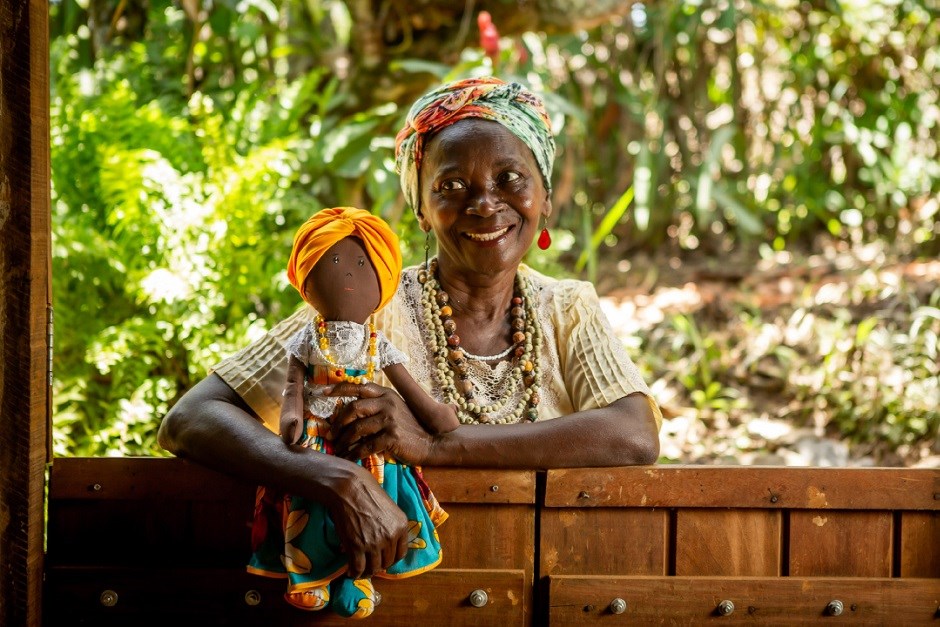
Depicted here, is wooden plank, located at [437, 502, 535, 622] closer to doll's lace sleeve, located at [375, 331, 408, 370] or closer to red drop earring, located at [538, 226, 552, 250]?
doll's lace sleeve, located at [375, 331, 408, 370]

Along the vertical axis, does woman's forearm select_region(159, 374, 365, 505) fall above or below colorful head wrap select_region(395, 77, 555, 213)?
below

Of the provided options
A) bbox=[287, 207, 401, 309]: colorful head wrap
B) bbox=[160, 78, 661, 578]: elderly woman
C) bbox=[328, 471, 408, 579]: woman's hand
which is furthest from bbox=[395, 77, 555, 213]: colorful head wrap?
bbox=[328, 471, 408, 579]: woman's hand

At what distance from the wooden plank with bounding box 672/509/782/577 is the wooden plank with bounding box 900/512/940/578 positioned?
0.28 meters

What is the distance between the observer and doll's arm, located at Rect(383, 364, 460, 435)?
1.86 meters

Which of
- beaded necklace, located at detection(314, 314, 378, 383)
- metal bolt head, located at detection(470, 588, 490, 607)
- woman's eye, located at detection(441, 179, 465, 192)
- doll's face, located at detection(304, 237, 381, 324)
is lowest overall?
metal bolt head, located at detection(470, 588, 490, 607)

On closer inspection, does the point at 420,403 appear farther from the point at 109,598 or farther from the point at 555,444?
the point at 109,598

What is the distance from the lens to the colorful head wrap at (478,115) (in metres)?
2.30

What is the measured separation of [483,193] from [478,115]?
190 millimetres

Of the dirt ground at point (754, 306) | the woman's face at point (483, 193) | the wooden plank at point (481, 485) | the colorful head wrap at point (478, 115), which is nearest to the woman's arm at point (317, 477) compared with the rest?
the wooden plank at point (481, 485)

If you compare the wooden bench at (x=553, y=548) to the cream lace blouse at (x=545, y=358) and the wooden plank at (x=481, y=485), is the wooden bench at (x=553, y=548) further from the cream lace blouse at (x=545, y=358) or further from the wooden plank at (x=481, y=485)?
the cream lace blouse at (x=545, y=358)

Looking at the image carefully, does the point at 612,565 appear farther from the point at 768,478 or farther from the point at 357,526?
the point at 357,526

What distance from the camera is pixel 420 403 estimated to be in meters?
1.88

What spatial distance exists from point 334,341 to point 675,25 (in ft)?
14.1

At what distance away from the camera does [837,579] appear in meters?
2.09
